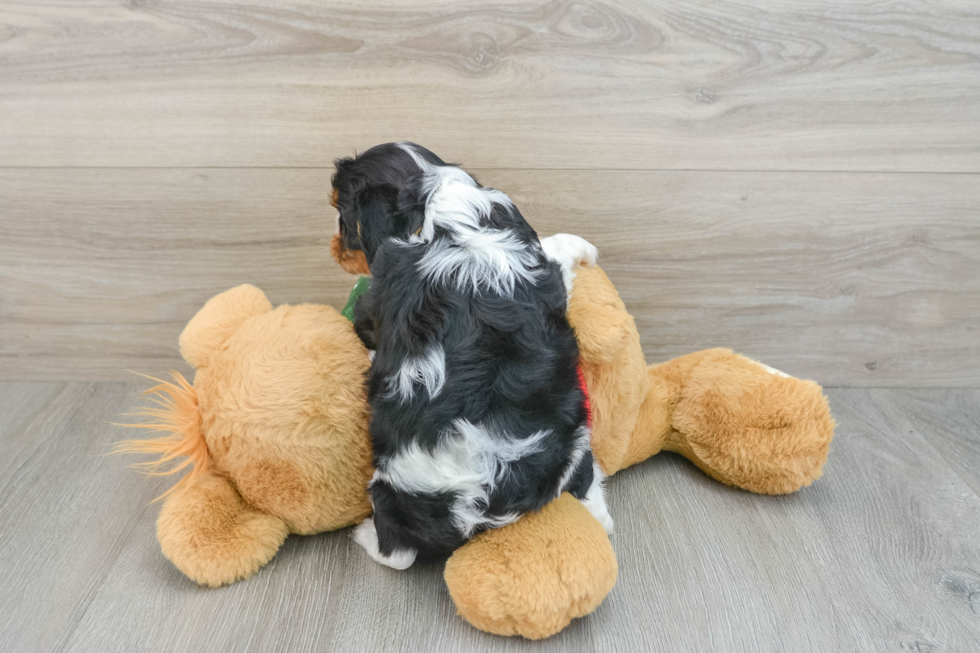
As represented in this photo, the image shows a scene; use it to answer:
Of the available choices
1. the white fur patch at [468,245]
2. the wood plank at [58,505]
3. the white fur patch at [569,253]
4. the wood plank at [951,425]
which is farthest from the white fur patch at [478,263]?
the wood plank at [951,425]

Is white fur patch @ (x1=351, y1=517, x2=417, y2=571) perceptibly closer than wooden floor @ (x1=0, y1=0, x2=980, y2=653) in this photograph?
Yes

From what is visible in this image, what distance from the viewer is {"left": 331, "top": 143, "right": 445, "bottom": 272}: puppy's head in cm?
86

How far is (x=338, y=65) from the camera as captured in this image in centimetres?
117

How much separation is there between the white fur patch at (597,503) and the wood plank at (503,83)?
1.96 ft

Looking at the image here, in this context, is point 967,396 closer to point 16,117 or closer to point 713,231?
point 713,231

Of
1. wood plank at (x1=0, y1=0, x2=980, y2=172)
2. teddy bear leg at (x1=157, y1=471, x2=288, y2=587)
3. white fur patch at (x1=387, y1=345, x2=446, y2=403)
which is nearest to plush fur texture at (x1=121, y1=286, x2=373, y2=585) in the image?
teddy bear leg at (x1=157, y1=471, x2=288, y2=587)

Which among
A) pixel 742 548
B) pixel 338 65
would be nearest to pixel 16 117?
pixel 338 65

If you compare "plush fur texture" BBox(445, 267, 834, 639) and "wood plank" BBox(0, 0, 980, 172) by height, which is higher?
"wood plank" BBox(0, 0, 980, 172)

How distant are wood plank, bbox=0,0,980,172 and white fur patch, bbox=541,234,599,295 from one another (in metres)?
0.28

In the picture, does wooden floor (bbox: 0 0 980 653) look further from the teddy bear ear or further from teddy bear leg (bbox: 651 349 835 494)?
the teddy bear ear

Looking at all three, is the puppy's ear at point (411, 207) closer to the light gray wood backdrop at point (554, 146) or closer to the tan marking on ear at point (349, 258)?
the tan marking on ear at point (349, 258)

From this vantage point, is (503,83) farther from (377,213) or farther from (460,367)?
(460,367)

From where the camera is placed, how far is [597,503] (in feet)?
3.10

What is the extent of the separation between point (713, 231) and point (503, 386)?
0.69m
